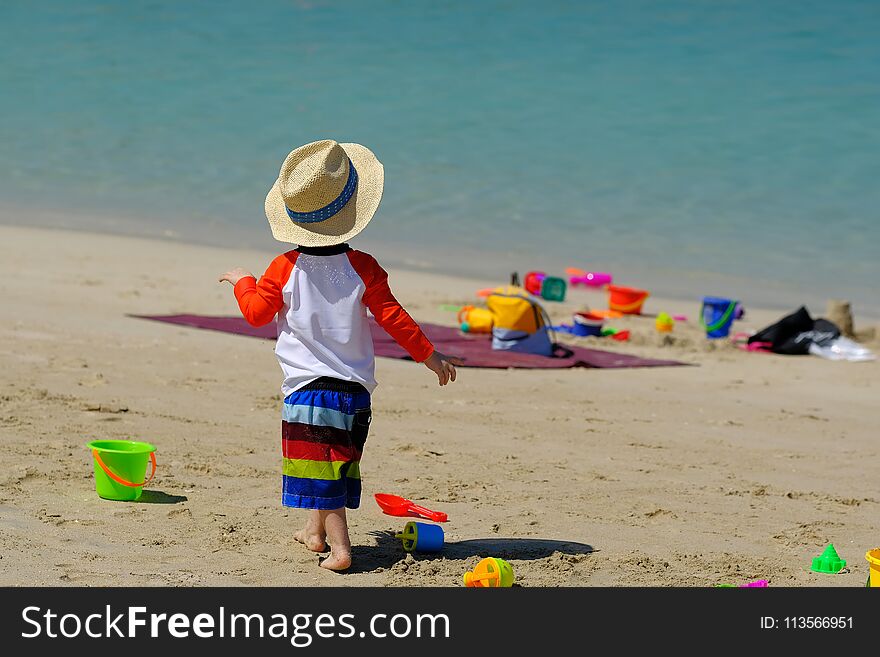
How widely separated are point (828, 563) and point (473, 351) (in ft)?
14.9

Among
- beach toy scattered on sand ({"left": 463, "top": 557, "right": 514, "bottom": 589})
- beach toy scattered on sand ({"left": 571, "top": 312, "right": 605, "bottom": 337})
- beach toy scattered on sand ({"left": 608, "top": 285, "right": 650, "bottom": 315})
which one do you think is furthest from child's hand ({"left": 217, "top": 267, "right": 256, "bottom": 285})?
beach toy scattered on sand ({"left": 608, "top": 285, "right": 650, "bottom": 315})

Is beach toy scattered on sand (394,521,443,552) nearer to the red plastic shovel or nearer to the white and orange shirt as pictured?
the red plastic shovel

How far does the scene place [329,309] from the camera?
4031 millimetres

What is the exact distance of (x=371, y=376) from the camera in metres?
4.11

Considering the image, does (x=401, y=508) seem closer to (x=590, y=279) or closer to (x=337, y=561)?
(x=337, y=561)

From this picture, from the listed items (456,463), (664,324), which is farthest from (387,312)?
(664,324)

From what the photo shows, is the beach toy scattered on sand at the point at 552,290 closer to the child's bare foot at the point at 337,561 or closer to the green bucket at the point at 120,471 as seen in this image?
the green bucket at the point at 120,471

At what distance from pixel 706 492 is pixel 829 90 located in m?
23.4

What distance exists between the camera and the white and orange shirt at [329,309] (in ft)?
13.2

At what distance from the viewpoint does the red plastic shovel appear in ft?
15.1

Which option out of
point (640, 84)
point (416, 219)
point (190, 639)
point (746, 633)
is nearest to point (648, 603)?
point (746, 633)

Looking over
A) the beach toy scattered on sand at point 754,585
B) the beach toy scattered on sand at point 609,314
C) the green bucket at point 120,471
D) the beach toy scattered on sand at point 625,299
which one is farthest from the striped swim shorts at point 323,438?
the beach toy scattered on sand at point 625,299

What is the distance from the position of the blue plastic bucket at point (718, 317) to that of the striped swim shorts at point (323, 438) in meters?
6.51

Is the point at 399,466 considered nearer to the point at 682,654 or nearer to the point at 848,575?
the point at 848,575
